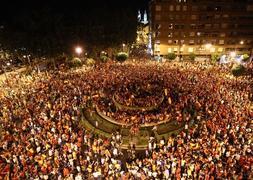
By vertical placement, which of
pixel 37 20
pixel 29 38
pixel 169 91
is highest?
pixel 37 20

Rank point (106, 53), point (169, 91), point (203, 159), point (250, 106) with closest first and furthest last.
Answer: point (203, 159)
point (250, 106)
point (169, 91)
point (106, 53)

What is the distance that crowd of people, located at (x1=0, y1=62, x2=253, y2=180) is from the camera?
630 inches

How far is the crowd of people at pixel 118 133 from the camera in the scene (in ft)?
52.5

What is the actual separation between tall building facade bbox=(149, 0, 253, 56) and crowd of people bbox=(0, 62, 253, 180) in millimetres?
22541

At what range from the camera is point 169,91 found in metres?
28.9

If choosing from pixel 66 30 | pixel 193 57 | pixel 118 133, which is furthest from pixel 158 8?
pixel 118 133

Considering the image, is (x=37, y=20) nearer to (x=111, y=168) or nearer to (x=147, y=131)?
(x=147, y=131)

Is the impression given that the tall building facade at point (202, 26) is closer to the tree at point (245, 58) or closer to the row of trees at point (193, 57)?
the row of trees at point (193, 57)

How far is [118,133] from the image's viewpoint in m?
21.2

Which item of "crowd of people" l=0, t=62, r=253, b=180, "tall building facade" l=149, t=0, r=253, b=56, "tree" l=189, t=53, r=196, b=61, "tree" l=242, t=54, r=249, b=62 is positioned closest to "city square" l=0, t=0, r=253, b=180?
"crowd of people" l=0, t=62, r=253, b=180

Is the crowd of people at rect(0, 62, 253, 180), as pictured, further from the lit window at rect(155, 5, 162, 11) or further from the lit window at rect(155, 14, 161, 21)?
the lit window at rect(155, 5, 162, 11)

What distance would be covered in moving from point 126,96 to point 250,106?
1125cm

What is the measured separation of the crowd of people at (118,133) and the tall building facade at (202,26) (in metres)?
22.5

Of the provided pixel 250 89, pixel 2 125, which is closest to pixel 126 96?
pixel 2 125
